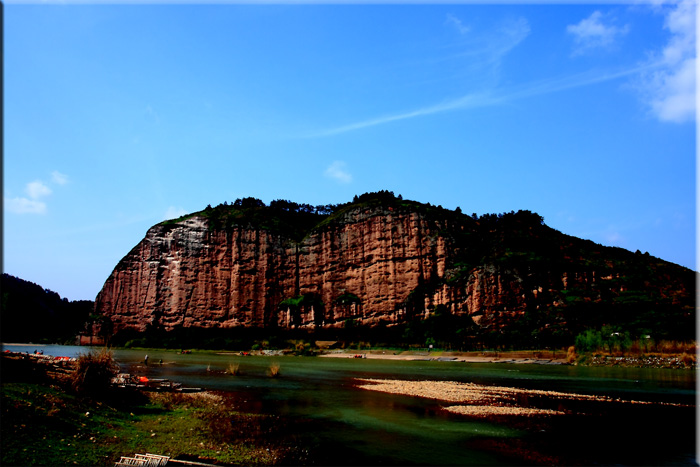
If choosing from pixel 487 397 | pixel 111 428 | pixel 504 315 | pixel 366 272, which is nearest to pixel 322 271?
pixel 366 272

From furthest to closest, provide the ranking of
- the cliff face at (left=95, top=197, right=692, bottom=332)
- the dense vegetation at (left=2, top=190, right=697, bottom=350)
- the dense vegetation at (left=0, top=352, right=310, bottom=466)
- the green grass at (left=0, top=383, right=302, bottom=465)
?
the cliff face at (left=95, top=197, right=692, bottom=332)
the dense vegetation at (left=2, top=190, right=697, bottom=350)
the dense vegetation at (left=0, top=352, right=310, bottom=466)
the green grass at (left=0, top=383, right=302, bottom=465)

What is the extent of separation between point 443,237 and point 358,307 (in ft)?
81.1

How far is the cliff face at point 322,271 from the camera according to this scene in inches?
3770

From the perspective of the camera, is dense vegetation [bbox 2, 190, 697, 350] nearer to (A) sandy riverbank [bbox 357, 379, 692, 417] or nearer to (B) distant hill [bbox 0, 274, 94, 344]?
(B) distant hill [bbox 0, 274, 94, 344]

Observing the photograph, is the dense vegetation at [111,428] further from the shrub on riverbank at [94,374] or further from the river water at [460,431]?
the river water at [460,431]

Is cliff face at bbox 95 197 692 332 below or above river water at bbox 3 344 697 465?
above

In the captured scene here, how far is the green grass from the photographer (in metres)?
11.0

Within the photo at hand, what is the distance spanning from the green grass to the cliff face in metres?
80.1

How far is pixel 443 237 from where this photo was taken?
104 meters

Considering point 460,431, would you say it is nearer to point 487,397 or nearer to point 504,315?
point 487,397

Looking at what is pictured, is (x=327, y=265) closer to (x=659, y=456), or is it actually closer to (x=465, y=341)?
(x=465, y=341)

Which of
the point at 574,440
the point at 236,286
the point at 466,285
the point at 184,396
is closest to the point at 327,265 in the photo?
the point at 236,286

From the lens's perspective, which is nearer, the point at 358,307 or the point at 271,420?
the point at 271,420

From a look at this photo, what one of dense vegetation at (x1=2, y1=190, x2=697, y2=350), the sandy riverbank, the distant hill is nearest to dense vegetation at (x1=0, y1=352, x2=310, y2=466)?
the sandy riverbank
